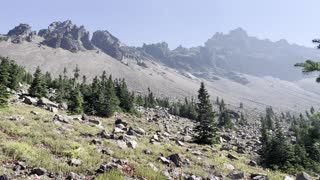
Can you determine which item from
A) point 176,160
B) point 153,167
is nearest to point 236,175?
point 176,160

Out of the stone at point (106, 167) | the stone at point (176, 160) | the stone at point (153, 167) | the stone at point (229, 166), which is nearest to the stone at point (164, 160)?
the stone at point (176, 160)

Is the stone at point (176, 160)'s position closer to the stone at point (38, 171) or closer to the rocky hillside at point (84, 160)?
the rocky hillside at point (84, 160)

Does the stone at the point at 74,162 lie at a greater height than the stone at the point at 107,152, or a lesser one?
greater

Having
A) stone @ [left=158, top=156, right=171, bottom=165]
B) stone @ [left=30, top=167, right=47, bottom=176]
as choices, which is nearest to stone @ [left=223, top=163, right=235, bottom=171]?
stone @ [left=158, top=156, right=171, bottom=165]

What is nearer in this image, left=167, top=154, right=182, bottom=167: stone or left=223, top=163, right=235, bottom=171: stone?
left=167, top=154, right=182, bottom=167: stone

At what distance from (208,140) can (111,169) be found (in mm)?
26263

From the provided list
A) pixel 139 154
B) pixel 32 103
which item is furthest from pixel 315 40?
pixel 32 103

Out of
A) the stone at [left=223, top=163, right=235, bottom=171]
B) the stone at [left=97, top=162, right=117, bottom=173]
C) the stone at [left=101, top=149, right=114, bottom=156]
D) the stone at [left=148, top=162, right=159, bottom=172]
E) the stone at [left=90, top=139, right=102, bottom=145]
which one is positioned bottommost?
the stone at [left=223, top=163, right=235, bottom=171]

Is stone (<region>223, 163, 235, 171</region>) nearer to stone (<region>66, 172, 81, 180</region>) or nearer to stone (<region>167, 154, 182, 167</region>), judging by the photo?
stone (<region>167, 154, 182, 167</region>)

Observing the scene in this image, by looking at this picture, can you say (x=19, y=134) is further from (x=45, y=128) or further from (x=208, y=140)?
(x=208, y=140)

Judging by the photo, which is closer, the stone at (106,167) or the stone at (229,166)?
the stone at (106,167)

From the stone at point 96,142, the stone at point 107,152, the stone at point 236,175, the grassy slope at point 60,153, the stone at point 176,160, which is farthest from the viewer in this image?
the stone at point 96,142

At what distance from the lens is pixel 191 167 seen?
20031 millimetres

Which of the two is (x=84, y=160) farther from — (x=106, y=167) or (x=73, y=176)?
(x=73, y=176)
